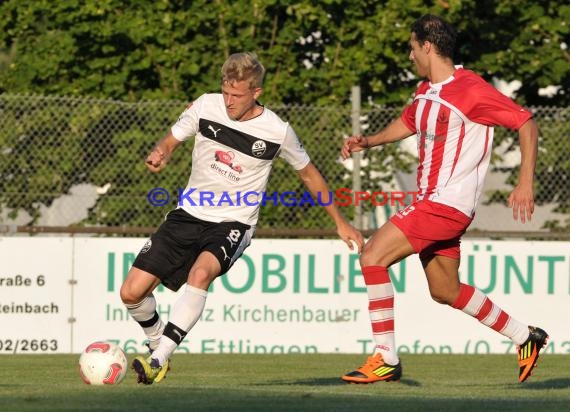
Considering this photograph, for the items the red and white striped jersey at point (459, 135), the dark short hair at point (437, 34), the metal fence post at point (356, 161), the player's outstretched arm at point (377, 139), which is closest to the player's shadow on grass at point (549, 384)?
the red and white striped jersey at point (459, 135)

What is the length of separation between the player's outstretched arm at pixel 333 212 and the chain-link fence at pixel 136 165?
4894 millimetres

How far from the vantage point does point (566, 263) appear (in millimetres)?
14055

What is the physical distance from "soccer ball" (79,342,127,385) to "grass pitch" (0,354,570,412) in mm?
98

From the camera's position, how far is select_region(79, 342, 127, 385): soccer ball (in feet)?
27.9

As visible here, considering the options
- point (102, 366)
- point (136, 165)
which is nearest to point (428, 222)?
point (102, 366)

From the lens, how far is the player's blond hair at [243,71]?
8.51m

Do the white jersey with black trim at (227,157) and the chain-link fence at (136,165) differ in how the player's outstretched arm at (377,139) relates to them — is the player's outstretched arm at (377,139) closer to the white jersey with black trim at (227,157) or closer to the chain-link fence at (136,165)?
the white jersey with black trim at (227,157)

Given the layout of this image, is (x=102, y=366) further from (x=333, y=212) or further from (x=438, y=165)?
(x=438, y=165)

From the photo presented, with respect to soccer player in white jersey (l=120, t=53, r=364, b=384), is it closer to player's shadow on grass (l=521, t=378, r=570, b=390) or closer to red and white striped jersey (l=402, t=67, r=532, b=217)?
red and white striped jersey (l=402, t=67, r=532, b=217)

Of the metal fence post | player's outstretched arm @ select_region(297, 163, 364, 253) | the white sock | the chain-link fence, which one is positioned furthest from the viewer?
the metal fence post

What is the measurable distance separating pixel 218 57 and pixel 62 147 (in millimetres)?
2433

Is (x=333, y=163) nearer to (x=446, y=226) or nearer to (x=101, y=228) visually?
(x=101, y=228)

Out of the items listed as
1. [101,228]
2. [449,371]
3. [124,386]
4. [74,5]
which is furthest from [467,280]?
[124,386]

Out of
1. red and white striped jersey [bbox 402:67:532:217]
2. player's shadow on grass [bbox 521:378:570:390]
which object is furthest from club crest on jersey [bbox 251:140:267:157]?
player's shadow on grass [bbox 521:378:570:390]
